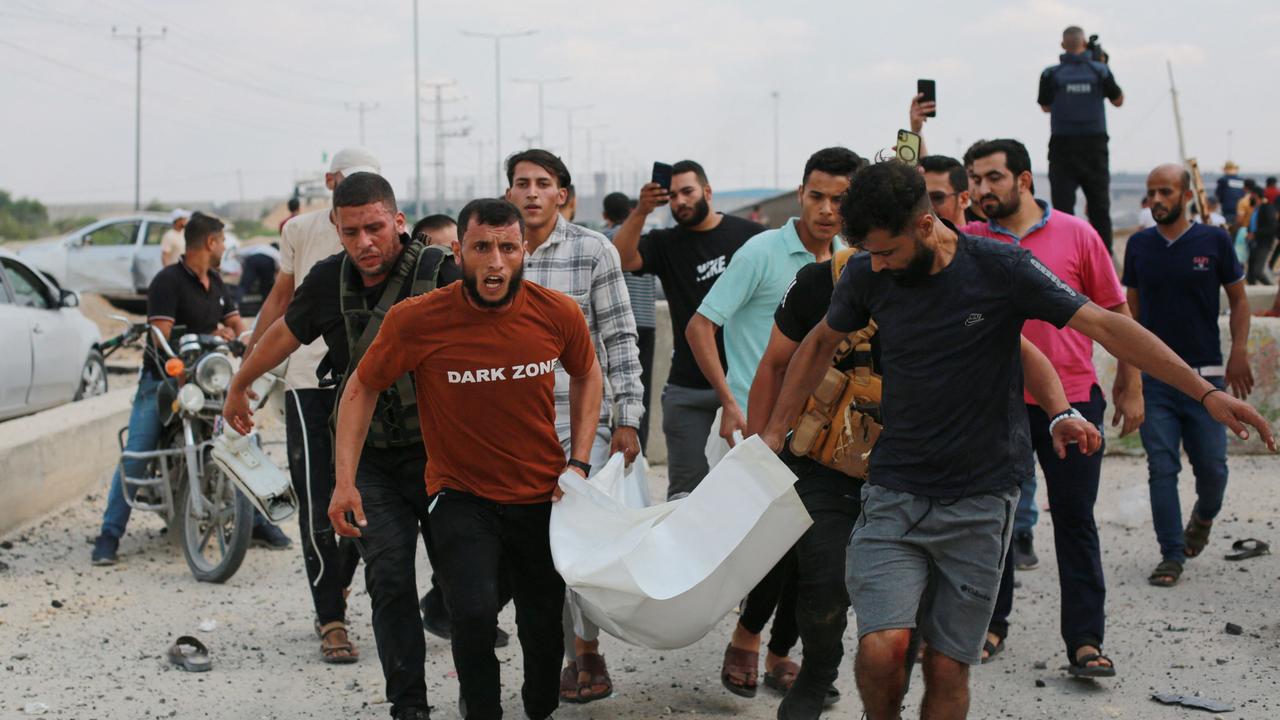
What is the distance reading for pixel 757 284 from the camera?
18.8 feet

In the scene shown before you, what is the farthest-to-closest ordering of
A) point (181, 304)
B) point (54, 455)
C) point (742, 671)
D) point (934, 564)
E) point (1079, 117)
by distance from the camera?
point (1079, 117), point (54, 455), point (181, 304), point (742, 671), point (934, 564)

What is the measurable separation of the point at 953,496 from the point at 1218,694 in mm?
2160

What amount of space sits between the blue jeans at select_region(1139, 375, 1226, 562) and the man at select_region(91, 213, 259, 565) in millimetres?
5135

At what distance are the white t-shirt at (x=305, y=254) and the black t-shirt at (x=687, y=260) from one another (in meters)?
1.55

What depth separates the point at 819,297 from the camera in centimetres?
470

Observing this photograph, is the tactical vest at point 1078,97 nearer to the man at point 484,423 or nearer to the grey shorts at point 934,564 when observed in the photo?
the man at point 484,423

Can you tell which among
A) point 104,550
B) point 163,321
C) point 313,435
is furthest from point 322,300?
point 104,550

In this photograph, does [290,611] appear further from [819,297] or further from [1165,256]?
[1165,256]

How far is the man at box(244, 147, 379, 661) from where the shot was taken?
237 inches

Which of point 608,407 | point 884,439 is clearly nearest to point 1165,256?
point 608,407

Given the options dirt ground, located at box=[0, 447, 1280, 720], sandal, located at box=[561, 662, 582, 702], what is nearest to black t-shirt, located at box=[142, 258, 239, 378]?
dirt ground, located at box=[0, 447, 1280, 720]

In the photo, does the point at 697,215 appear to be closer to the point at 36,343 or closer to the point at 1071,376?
the point at 1071,376

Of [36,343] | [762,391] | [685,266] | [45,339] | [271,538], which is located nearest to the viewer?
[762,391]

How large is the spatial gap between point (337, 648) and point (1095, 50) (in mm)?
8834
